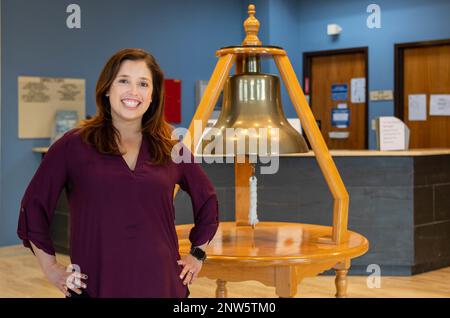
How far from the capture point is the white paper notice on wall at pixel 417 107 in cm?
782

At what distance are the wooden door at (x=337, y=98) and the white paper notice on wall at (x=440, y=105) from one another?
809 mm

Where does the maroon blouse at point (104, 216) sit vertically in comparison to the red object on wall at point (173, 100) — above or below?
below

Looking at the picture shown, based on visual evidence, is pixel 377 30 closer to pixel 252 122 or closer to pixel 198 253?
pixel 252 122

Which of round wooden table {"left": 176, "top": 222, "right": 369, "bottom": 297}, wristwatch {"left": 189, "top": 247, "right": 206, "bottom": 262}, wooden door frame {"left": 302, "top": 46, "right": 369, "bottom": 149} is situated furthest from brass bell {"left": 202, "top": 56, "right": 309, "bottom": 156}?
wooden door frame {"left": 302, "top": 46, "right": 369, "bottom": 149}

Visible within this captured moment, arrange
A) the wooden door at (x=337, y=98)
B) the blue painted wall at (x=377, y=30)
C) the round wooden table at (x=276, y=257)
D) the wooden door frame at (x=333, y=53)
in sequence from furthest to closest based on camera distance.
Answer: the wooden door at (x=337, y=98)
the wooden door frame at (x=333, y=53)
the blue painted wall at (x=377, y=30)
the round wooden table at (x=276, y=257)

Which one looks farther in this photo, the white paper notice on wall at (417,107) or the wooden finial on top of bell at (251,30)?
the white paper notice on wall at (417,107)

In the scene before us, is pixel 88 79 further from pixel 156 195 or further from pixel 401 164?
pixel 156 195

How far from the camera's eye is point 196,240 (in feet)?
6.18

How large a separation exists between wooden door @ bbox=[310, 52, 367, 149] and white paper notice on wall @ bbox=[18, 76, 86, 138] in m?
3.11

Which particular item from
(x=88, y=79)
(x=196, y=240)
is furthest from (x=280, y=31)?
(x=196, y=240)

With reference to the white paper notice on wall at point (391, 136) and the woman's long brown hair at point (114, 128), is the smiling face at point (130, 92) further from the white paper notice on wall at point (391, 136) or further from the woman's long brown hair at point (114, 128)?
the white paper notice on wall at point (391, 136)

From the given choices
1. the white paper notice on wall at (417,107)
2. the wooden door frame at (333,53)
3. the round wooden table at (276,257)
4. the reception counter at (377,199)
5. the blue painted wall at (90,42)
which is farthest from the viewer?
the wooden door frame at (333,53)

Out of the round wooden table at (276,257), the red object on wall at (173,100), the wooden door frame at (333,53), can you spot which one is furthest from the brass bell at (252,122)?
the wooden door frame at (333,53)

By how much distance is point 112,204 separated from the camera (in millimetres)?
1614
